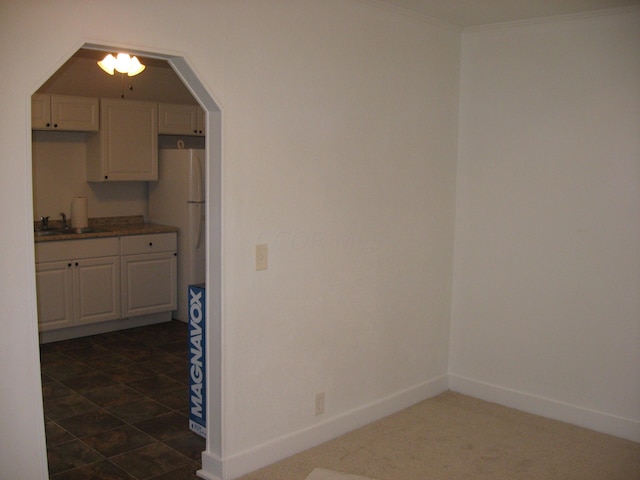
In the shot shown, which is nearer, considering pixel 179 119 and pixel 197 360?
pixel 197 360

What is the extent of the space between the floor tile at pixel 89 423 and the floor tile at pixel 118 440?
0.20 feet

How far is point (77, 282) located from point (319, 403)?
111 inches

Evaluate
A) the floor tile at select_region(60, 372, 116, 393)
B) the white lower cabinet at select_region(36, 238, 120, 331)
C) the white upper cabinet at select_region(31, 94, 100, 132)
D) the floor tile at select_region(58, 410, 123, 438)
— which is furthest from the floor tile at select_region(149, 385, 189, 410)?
the white upper cabinet at select_region(31, 94, 100, 132)

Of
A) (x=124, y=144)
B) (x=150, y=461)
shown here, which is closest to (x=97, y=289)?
(x=124, y=144)

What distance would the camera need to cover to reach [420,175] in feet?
13.5

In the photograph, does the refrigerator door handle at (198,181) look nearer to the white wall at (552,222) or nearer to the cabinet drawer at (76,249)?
the cabinet drawer at (76,249)

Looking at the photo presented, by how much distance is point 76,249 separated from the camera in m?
5.39

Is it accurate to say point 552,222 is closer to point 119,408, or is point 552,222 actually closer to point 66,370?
point 119,408

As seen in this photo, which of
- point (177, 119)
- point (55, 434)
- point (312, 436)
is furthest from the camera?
point (177, 119)

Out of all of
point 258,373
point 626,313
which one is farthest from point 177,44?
point 626,313

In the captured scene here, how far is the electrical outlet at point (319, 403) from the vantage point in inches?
140

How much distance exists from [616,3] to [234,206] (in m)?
2.40

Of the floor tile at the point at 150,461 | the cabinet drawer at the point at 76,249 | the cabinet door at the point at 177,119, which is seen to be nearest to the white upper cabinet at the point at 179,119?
the cabinet door at the point at 177,119

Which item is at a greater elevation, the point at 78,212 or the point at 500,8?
the point at 500,8
